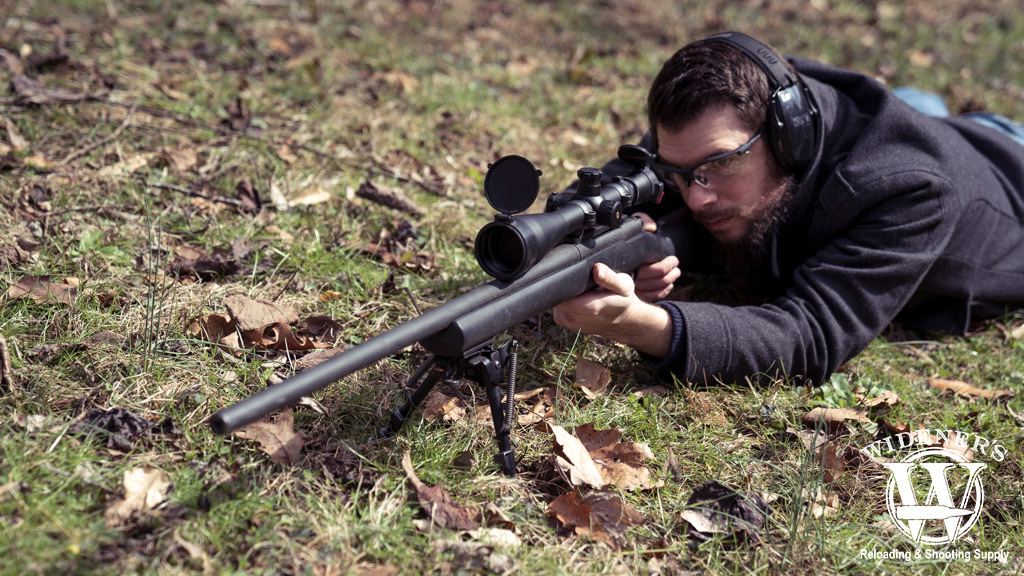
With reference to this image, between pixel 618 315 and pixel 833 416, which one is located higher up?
pixel 618 315

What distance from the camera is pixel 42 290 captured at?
328 centimetres

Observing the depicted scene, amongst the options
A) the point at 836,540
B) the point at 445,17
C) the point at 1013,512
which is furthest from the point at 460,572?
the point at 445,17

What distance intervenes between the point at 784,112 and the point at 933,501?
189cm

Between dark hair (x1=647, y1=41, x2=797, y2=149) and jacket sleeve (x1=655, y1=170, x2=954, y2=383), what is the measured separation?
25.0 inches

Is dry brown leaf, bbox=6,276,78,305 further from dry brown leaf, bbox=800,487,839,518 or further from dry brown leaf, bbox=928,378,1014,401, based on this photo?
dry brown leaf, bbox=928,378,1014,401

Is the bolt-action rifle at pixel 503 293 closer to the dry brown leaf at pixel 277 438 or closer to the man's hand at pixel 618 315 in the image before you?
Result: the man's hand at pixel 618 315

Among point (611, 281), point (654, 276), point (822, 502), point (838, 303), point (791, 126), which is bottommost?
point (822, 502)

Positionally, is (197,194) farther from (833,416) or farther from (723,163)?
(833,416)

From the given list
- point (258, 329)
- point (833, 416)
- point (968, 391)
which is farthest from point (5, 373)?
point (968, 391)

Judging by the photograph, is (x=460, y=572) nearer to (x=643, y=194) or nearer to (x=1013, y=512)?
(x=643, y=194)

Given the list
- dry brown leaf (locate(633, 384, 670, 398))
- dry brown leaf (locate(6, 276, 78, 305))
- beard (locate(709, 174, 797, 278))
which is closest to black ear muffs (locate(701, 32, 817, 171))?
beard (locate(709, 174, 797, 278))

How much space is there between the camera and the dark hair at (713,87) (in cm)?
371

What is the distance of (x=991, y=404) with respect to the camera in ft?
12.3

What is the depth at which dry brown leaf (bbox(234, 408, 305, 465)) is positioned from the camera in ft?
8.89
